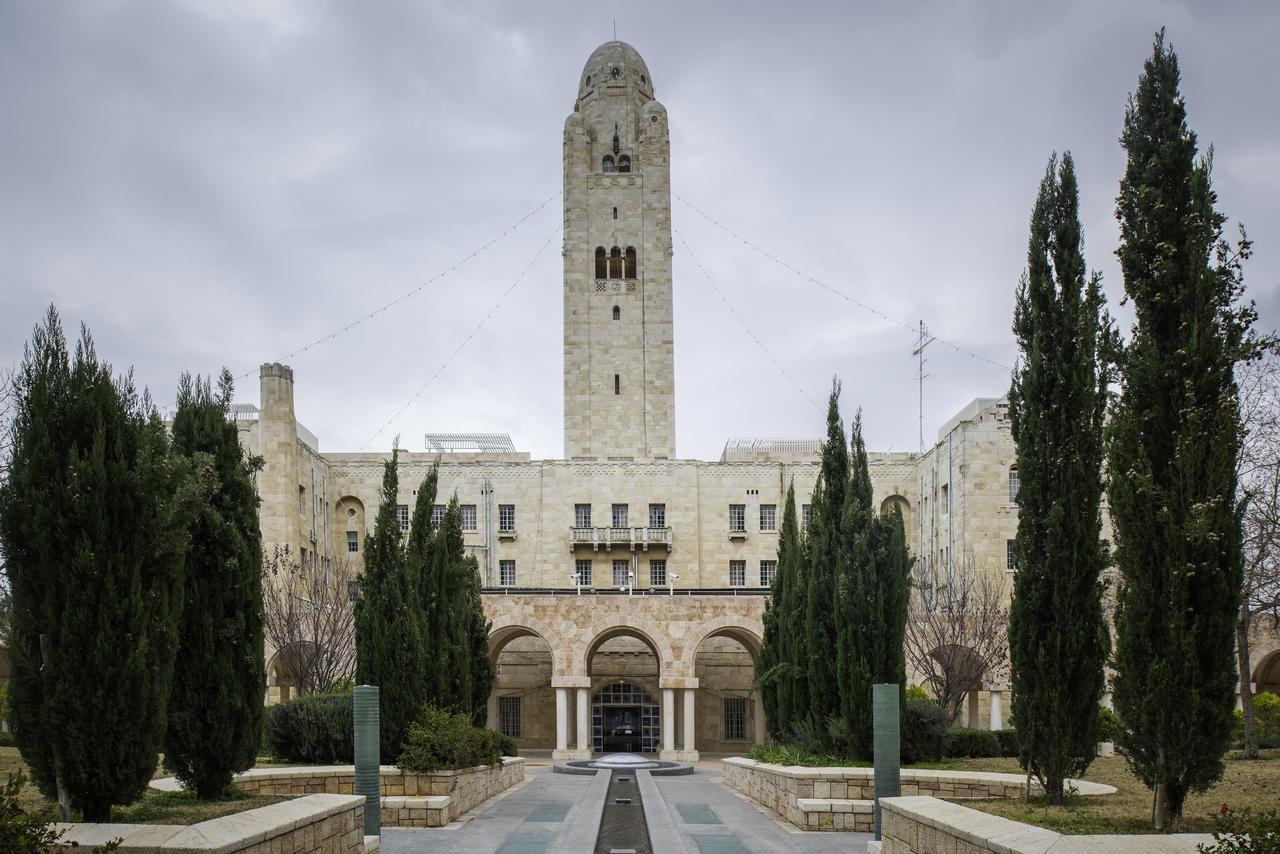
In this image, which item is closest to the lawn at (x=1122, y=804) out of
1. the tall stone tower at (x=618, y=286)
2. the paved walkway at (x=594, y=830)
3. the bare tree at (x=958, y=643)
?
the paved walkway at (x=594, y=830)

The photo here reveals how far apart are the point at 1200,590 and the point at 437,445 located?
4753 centimetres

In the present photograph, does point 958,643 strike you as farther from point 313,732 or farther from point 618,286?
point 618,286

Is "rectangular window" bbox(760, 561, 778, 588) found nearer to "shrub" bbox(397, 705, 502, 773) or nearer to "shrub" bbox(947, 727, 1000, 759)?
"shrub" bbox(947, 727, 1000, 759)

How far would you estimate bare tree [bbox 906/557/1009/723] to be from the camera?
99.5 feet

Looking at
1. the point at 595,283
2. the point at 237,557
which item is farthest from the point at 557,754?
the point at 237,557

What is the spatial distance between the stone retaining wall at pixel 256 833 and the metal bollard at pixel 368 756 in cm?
84

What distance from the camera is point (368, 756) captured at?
12.9m

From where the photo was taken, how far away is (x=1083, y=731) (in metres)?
12.1

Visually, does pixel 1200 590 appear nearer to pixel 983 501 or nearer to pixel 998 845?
pixel 998 845

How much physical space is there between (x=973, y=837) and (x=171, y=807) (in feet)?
23.3

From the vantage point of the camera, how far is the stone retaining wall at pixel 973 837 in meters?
8.14

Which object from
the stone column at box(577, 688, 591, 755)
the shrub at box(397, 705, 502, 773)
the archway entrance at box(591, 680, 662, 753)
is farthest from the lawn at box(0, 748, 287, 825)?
the archway entrance at box(591, 680, 662, 753)

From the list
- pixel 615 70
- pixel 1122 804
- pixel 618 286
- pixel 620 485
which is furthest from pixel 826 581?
pixel 615 70

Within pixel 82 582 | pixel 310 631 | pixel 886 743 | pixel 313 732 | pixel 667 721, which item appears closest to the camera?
pixel 82 582
